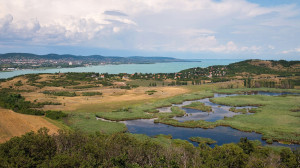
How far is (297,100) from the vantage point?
77.8m

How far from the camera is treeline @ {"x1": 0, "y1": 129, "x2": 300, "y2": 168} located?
22234 millimetres

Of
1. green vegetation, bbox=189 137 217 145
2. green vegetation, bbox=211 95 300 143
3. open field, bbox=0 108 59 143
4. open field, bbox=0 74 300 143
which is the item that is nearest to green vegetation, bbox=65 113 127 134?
open field, bbox=0 74 300 143

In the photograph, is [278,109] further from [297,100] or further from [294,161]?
[294,161]

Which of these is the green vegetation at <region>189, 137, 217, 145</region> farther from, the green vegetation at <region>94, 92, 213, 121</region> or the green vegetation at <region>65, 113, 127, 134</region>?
the green vegetation at <region>94, 92, 213, 121</region>

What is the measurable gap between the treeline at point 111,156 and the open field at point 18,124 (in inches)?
645

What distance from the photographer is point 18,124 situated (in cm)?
4503

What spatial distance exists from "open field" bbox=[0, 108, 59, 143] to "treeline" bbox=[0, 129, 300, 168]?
1639 centimetres

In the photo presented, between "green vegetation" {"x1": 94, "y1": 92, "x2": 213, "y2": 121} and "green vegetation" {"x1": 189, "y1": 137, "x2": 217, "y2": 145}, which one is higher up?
"green vegetation" {"x1": 94, "y1": 92, "x2": 213, "y2": 121}

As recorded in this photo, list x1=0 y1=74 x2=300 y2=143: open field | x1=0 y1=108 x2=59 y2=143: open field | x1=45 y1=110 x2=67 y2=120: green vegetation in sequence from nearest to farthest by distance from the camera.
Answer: x1=0 y1=108 x2=59 y2=143: open field
x1=0 y1=74 x2=300 y2=143: open field
x1=45 y1=110 x2=67 y2=120: green vegetation

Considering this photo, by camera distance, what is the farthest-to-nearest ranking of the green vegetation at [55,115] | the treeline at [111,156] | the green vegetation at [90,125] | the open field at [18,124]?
the green vegetation at [55,115] < the green vegetation at [90,125] < the open field at [18,124] < the treeline at [111,156]

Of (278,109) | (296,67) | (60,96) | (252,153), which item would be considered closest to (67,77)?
(60,96)

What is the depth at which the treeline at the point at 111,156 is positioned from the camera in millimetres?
22234

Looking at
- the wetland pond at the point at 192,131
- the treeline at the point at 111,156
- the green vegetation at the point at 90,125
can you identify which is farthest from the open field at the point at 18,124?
the wetland pond at the point at 192,131

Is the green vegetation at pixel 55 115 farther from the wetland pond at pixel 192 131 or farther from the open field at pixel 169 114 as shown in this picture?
the wetland pond at pixel 192 131
